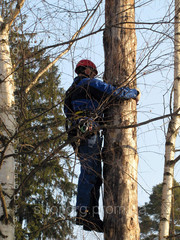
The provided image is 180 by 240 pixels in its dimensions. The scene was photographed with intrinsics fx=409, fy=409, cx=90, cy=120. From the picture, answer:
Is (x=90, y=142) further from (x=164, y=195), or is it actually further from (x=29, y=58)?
(x=164, y=195)

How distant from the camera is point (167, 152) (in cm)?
565

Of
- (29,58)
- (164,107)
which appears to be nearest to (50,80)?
(29,58)

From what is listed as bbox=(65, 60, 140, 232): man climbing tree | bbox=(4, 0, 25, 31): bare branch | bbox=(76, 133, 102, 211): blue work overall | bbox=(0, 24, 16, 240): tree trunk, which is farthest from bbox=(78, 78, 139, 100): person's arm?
bbox=(4, 0, 25, 31): bare branch

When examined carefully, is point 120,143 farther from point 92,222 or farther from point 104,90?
point 92,222

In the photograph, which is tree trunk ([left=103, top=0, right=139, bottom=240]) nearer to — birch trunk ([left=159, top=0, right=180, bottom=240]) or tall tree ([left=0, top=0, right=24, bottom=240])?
tall tree ([left=0, top=0, right=24, bottom=240])

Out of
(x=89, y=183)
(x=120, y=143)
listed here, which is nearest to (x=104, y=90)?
(x=120, y=143)

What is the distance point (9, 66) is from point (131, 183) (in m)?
1.93

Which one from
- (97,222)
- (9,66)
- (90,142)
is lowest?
(97,222)

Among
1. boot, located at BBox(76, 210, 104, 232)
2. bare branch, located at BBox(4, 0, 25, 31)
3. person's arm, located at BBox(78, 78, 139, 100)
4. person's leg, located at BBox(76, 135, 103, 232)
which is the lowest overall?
boot, located at BBox(76, 210, 104, 232)

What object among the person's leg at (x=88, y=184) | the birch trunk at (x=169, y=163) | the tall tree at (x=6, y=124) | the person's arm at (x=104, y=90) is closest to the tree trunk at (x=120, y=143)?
the person's arm at (x=104, y=90)

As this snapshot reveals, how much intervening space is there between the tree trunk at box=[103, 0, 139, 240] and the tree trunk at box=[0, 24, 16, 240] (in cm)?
99

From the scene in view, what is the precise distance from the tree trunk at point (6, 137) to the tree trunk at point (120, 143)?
994 millimetres

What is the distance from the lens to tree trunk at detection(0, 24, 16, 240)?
4.01 m

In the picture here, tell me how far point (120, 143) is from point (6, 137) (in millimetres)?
1256
